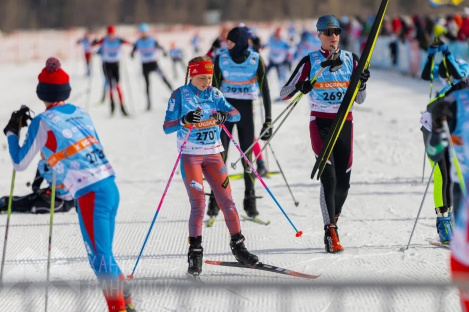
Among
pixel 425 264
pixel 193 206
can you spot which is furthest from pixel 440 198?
pixel 193 206

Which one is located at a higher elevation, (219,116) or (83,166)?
(219,116)

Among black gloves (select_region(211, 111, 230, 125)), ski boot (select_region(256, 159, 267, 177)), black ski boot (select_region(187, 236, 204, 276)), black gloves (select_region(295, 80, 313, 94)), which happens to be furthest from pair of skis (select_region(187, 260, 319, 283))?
ski boot (select_region(256, 159, 267, 177))

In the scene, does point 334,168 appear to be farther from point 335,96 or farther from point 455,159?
point 455,159

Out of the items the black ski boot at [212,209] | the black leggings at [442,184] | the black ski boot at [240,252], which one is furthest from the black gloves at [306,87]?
the black ski boot at [212,209]

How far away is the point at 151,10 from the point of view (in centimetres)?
9581

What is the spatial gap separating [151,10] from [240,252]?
3658 inches

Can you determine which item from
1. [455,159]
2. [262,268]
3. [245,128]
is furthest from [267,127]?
[455,159]

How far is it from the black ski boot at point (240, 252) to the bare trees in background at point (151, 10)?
229 ft

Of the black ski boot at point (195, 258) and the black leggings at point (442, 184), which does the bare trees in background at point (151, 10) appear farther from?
the black ski boot at point (195, 258)

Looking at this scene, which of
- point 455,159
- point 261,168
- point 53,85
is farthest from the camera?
point 261,168

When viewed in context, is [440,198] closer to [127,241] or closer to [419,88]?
[127,241]

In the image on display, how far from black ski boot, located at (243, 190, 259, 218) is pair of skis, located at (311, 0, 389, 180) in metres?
1.49

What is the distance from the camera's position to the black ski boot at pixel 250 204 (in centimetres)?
736

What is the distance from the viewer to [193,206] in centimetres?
549
